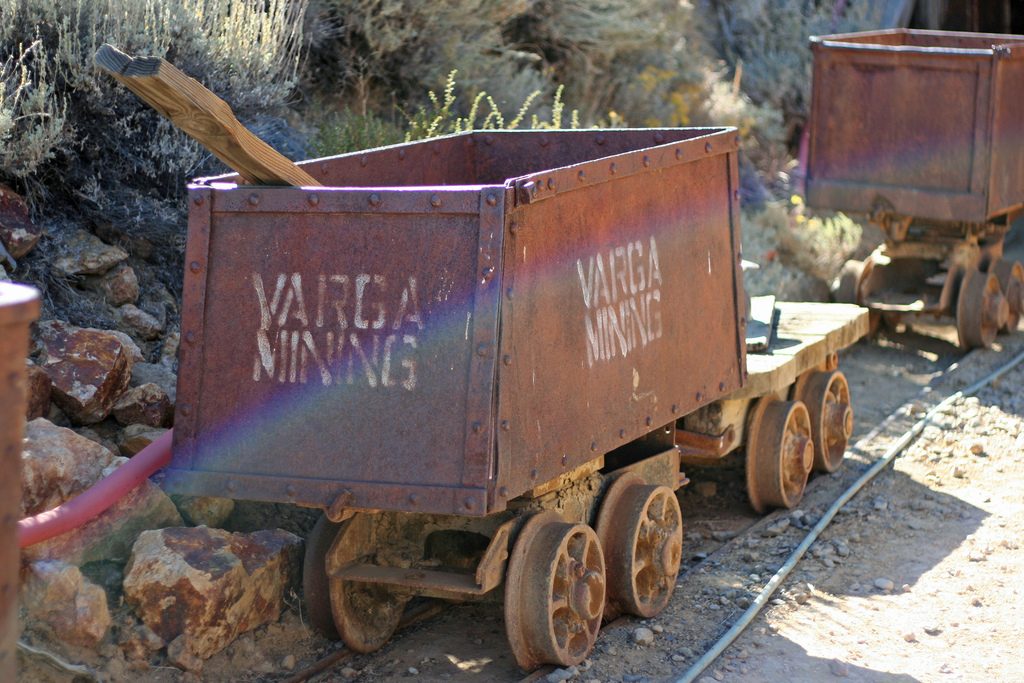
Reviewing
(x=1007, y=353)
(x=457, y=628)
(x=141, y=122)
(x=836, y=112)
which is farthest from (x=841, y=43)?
(x=457, y=628)

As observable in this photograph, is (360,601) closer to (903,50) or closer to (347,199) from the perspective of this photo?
(347,199)

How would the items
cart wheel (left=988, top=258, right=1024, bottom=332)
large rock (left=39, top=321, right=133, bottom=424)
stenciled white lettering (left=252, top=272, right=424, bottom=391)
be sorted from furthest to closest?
cart wheel (left=988, top=258, right=1024, bottom=332), large rock (left=39, top=321, right=133, bottom=424), stenciled white lettering (left=252, top=272, right=424, bottom=391)

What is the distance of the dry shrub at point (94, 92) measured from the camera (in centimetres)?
680

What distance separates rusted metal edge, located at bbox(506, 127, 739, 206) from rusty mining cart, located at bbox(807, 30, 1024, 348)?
4446mm

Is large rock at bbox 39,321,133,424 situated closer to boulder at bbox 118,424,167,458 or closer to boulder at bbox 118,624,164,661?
boulder at bbox 118,424,167,458

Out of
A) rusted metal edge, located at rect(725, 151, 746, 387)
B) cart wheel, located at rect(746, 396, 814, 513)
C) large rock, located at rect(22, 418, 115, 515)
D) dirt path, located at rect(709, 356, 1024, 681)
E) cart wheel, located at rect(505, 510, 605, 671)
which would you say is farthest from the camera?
cart wheel, located at rect(746, 396, 814, 513)

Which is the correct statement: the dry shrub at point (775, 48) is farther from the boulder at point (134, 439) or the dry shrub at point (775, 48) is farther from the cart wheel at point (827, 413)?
the boulder at point (134, 439)

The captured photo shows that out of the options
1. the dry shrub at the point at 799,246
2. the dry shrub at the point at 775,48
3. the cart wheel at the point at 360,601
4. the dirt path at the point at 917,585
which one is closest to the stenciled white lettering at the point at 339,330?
the cart wheel at the point at 360,601

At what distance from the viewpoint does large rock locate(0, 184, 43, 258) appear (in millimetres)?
6406

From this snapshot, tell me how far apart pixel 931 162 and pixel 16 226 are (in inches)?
276

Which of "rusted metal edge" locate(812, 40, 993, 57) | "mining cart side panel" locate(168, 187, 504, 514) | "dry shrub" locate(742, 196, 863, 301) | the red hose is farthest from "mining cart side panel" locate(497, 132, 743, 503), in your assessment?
"dry shrub" locate(742, 196, 863, 301)

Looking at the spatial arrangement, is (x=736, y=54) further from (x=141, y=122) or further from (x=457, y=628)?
(x=457, y=628)

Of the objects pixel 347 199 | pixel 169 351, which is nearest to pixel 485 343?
pixel 347 199

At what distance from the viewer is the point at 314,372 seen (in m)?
4.66
